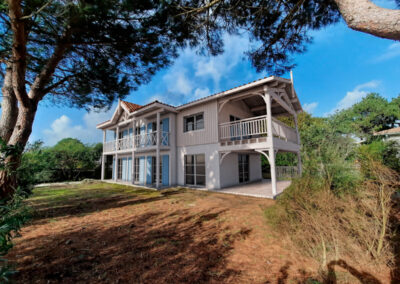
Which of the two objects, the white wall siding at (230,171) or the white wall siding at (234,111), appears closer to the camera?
the white wall siding at (230,171)

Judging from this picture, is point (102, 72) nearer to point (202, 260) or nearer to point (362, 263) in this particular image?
point (202, 260)

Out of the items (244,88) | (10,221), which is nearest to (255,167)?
(244,88)

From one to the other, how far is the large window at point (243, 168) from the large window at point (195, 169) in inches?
115

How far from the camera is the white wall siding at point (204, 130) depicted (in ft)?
33.8

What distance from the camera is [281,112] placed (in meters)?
13.1

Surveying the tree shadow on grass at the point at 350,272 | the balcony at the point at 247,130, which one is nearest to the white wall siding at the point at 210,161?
the balcony at the point at 247,130

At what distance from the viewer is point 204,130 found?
10734 mm

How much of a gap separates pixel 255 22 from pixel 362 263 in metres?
6.85

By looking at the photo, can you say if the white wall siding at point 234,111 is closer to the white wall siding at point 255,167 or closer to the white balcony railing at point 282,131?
the white balcony railing at point 282,131

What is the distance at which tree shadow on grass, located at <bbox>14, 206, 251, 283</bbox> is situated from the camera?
259cm

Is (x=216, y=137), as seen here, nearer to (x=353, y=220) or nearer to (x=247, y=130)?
(x=247, y=130)

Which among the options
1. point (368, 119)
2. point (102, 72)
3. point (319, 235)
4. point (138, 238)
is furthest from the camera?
point (368, 119)

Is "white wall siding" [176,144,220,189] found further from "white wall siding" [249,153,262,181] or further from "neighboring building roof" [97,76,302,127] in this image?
"white wall siding" [249,153,262,181]

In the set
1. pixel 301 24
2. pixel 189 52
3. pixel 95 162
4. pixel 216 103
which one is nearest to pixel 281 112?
pixel 216 103
